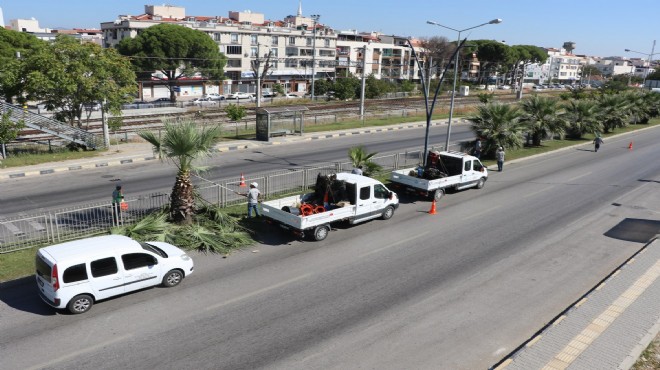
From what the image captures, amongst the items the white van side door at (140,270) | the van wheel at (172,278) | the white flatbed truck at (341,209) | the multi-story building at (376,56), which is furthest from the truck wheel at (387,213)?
the multi-story building at (376,56)

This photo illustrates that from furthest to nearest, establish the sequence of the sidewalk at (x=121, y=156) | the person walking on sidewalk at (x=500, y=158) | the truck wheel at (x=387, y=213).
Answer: the person walking on sidewalk at (x=500, y=158) < the sidewalk at (x=121, y=156) < the truck wheel at (x=387, y=213)

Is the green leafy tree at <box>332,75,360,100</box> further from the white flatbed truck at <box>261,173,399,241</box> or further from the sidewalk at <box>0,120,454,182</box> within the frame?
the white flatbed truck at <box>261,173,399,241</box>

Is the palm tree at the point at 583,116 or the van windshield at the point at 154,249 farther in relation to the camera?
the palm tree at the point at 583,116

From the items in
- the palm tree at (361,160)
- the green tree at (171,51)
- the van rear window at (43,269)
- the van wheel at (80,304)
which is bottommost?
the van wheel at (80,304)

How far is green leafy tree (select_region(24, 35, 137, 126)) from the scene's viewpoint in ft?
91.5

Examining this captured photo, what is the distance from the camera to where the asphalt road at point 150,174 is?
2089cm

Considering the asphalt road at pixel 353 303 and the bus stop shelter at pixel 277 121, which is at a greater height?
the bus stop shelter at pixel 277 121

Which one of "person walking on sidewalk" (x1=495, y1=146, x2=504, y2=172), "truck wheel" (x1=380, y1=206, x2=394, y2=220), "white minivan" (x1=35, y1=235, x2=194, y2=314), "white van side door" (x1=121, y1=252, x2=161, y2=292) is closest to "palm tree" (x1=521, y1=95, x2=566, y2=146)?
"person walking on sidewalk" (x1=495, y1=146, x2=504, y2=172)

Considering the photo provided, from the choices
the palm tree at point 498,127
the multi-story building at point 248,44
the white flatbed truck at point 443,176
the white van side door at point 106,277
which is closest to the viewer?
the white van side door at point 106,277

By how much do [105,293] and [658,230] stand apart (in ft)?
62.0

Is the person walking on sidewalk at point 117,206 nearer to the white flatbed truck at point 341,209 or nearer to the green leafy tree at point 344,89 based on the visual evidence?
the white flatbed truck at point 341,209

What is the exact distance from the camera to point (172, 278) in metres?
12.7

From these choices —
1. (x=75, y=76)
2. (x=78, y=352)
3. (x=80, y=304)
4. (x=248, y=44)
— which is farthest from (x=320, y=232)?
(x=248, y=44)

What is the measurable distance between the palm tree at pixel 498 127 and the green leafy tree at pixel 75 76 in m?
21.7
